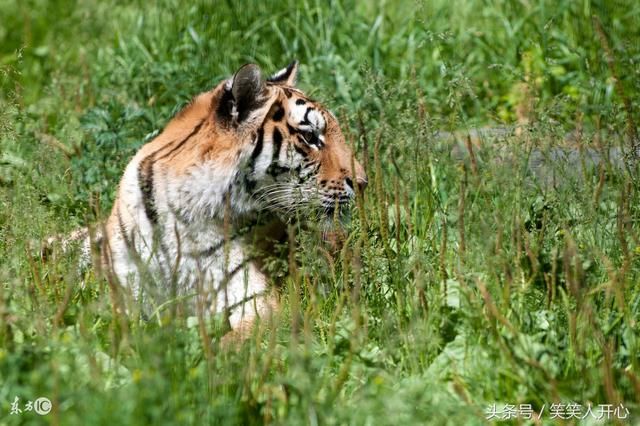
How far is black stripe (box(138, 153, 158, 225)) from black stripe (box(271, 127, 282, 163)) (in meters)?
0.49

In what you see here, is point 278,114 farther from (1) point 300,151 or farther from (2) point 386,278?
(2) point 386,278

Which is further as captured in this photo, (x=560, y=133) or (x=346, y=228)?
(x=346, y=228)

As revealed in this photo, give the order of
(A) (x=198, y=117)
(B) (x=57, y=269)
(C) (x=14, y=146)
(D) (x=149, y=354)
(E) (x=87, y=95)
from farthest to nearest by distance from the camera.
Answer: (E) (x=87, y=95)
(C) (x=14, y=146)
(A) (x=198, y=117)
(B) (x=57, y=269)
(D) (x=149, y=354)

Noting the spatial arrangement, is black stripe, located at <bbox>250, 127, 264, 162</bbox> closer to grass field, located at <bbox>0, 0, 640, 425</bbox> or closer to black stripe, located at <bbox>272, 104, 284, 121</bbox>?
black stripe, located at <bbox>272, 104, 284, 121</bbox>

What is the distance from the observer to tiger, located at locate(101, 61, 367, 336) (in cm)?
391

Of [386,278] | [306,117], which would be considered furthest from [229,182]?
[386,278]

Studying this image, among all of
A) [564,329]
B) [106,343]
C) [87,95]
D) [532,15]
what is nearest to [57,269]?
[106,343]

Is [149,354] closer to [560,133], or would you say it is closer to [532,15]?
[560,133]

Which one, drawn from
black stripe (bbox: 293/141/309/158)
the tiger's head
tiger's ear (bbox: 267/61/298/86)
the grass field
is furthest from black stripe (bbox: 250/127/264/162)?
tiger's ear (bbox: 267/61/298/86)

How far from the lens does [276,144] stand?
407 centimetres

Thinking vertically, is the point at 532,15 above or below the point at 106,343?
above

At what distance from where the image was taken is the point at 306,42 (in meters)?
6.47

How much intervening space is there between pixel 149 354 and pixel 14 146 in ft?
10.0

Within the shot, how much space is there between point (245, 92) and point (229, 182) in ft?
1.21
